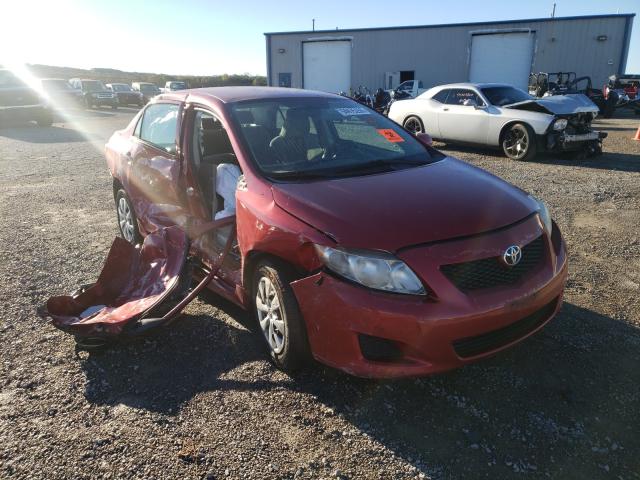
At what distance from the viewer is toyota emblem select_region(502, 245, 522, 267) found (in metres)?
2.47

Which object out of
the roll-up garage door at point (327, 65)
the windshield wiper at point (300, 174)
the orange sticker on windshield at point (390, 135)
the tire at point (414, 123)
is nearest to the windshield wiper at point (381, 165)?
the windshield wiper at point (300, 174)

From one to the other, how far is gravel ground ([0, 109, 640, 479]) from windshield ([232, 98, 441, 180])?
1.22 meters

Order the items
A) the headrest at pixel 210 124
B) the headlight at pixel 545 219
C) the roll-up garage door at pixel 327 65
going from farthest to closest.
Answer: the roll-up garage door at pixel 327 65 → the headrest at pixel 210 124 → the headlight at pixel 545 219

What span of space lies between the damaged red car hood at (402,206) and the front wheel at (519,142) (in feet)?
22.6

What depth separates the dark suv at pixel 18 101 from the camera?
1712 cm

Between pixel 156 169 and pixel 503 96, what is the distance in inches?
329

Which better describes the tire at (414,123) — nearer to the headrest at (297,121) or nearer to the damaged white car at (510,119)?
the damaged white car at (510,119)

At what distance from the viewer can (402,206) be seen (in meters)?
2.65

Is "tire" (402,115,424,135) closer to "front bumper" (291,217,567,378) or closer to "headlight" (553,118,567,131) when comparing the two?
"headlight" (553,118,567,131)

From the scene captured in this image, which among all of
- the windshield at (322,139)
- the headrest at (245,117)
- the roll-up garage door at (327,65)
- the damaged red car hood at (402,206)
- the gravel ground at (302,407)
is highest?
the roll-up garage door at (327,65)

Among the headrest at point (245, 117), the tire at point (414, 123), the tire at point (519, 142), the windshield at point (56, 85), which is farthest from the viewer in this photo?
the windshield at point (56, 85)

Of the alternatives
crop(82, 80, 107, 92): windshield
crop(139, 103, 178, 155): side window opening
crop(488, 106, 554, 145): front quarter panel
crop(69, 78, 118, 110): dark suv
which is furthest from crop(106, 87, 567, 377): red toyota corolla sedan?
crop(82, 80, 107, 92): windshield

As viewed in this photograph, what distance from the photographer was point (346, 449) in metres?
2.34

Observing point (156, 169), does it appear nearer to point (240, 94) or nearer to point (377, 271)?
point (240, 94)
